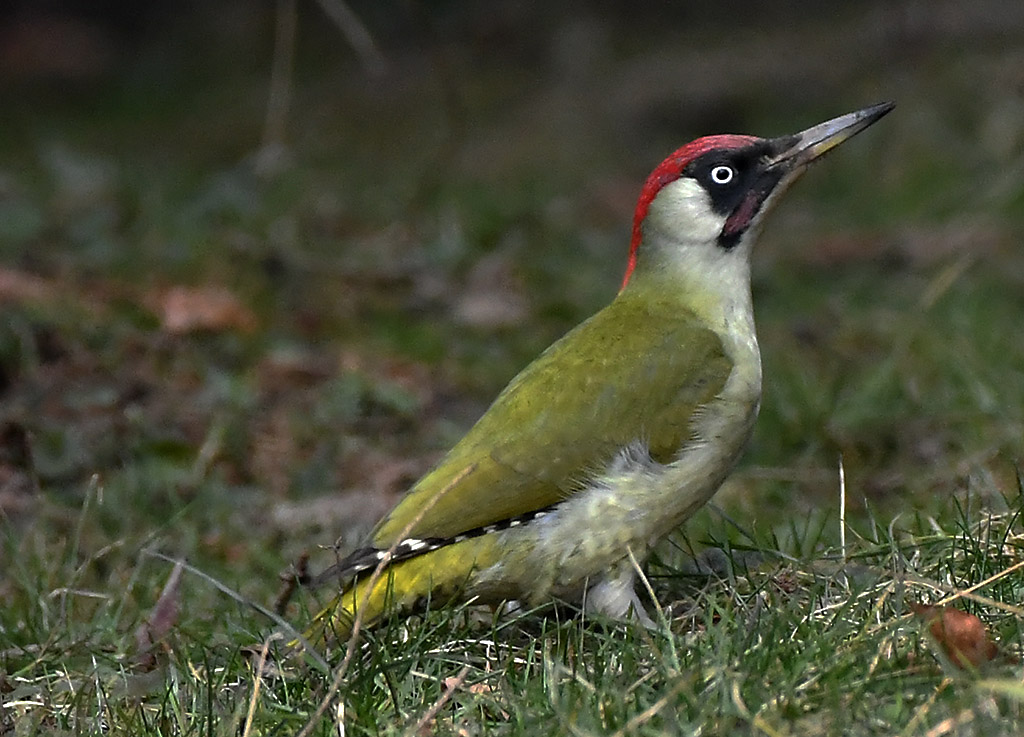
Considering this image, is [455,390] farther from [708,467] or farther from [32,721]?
[32,721]

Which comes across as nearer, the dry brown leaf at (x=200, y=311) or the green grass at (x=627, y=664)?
the green grass at (x=627, y=664)

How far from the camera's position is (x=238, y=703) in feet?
8.44

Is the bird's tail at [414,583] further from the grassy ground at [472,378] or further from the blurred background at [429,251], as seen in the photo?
the blurred background at [429,251]

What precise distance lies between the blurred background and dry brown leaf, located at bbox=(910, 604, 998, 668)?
70cm

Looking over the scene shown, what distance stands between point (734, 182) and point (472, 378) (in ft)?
6.49

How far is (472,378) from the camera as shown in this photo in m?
5.21

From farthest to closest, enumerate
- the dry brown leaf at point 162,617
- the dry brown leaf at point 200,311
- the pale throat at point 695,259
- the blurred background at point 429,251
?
1. the dry brown leaf at point 200,311
2. the blurred background at point 429,251
3. the pale throat at point 695,259
4. the dry brown leaf at point 162,617

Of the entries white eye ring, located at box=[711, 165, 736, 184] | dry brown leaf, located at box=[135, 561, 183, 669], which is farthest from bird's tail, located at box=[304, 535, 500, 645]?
white eye ring, located at box=[711, 165, 736, 184]

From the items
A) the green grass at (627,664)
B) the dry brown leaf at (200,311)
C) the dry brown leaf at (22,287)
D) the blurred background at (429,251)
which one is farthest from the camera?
the dry brown leaf at (200,311)

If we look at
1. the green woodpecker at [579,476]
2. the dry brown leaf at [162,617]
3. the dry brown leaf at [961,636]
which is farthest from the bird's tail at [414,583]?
the dry brown leaf at [961,636]

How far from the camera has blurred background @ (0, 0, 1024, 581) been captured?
428 cm

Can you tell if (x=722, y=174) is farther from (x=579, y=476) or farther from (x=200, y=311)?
(x=200, y=311)

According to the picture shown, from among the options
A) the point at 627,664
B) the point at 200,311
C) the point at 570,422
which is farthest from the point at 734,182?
the point at 200,311

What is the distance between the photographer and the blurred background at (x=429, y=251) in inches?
169
